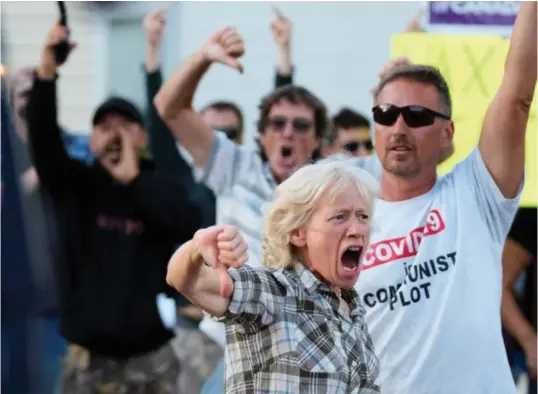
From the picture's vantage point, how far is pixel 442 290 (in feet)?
10.9

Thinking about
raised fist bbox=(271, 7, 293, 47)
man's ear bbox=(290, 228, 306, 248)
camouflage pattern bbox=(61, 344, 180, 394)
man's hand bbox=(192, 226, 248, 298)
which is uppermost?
raised fist bbox=(271, 7, 293, 47)

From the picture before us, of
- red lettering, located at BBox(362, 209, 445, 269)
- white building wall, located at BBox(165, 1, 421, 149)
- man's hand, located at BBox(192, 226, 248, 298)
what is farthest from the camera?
white building wall, located at BBox(165, 1, 421, 149)

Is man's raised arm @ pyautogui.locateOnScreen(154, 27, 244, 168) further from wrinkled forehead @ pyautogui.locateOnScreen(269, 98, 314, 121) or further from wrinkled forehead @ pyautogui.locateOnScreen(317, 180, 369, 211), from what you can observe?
wrinkled forehead @ pyautogui.locateOnScreen(317, 180, 369, 211)

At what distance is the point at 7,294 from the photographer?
5.20 meters

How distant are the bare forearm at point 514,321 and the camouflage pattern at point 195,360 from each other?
123 cm

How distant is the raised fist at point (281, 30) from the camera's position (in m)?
5.66

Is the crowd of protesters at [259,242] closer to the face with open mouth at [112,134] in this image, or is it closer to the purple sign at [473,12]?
the face with open mouth at [112,134]

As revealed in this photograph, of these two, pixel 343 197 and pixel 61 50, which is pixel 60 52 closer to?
pixel 61 50

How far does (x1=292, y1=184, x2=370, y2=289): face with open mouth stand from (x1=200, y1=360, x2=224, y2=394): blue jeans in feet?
8.76

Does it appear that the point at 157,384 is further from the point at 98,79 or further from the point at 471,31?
the point at 98,79

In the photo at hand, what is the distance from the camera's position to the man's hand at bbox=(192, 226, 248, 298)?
7.76 ft

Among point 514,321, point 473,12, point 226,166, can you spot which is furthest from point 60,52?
point 514,321

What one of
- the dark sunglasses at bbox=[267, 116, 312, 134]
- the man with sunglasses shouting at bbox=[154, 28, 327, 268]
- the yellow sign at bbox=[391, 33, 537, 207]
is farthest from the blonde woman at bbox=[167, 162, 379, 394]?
the yellow sign at bbox=[391, 33, 537, 207]

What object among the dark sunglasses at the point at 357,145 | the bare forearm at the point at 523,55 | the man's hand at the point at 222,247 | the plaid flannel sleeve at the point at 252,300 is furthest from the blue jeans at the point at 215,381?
the man's hand at the point at 222,247
